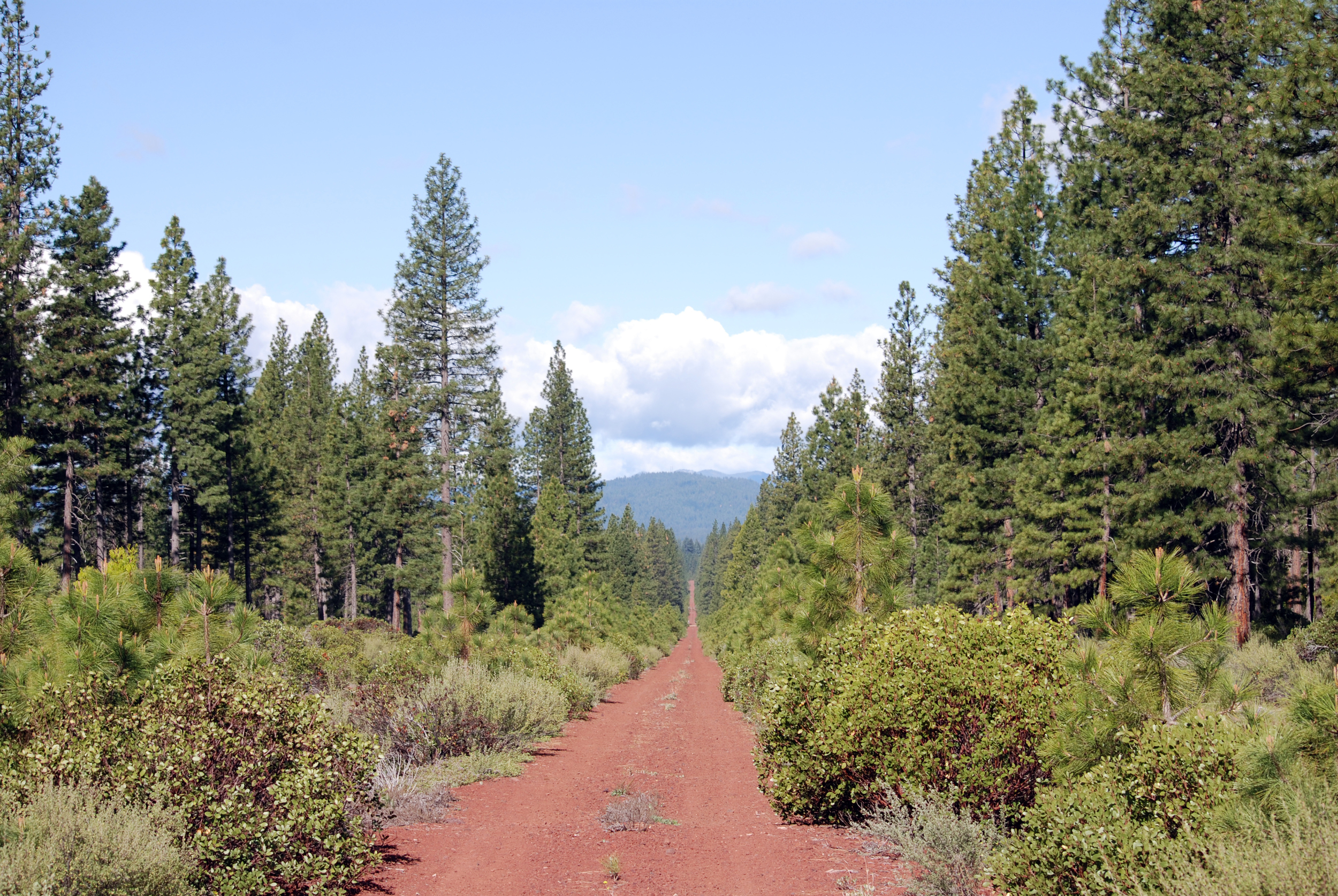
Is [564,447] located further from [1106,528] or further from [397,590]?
[1106,528]

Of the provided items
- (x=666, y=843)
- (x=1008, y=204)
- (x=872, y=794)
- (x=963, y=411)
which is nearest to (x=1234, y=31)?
(x=1008, y=204)

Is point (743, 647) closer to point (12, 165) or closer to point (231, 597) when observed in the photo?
point (231, 597)

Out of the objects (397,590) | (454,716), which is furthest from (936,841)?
(397,590)

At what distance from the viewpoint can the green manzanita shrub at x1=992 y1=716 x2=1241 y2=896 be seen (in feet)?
14.8

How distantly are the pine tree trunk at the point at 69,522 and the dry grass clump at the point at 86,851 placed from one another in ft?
96.7

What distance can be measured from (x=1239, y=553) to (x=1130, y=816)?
665 inches

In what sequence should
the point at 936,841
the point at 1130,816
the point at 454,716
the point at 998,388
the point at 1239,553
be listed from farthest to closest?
the point at 998,388 → the point at 1239,553 → the point at 454,716 → the point at 936,841 → the point at 1130,816

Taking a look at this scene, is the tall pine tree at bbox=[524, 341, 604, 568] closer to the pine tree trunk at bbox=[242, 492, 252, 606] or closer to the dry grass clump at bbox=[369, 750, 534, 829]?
the pine tree trunk at bbox=[242, 492, 252, 606]

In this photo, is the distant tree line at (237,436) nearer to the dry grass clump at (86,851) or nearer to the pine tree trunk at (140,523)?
the pine tree trunk at (140,523)

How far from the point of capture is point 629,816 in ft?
30.0

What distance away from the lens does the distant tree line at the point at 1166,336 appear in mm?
14117

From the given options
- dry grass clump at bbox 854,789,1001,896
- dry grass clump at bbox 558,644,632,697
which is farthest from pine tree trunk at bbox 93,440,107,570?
dry grass clump at bbox 854,789,1001,896

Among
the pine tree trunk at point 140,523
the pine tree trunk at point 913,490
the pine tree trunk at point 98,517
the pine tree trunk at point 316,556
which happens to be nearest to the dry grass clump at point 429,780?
the pine tree trunk at point 98,517

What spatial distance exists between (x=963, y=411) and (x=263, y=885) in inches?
930
